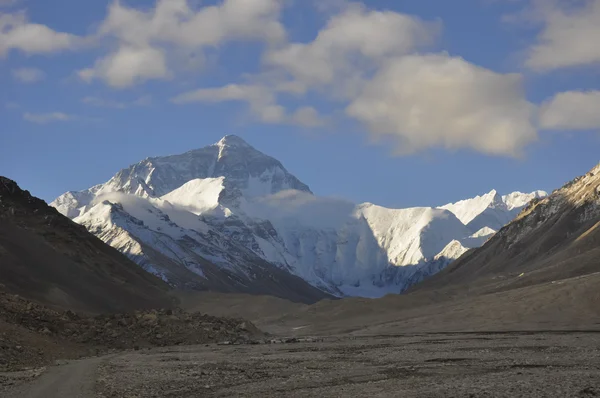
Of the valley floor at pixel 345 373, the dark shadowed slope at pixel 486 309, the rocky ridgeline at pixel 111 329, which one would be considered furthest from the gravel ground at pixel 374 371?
the dark shadowed slope at pixel 486 309

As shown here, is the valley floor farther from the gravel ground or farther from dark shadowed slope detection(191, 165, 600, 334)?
dark shadowed slope detection(191, 165, 600, 334)

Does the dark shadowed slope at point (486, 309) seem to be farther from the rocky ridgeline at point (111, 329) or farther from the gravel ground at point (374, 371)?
the gravel ground at point (374, 371)

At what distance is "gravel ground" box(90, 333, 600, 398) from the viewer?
32.6 meters

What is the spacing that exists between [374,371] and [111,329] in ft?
128

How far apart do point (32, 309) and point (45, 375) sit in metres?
28.9

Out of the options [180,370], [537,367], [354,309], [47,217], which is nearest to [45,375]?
[180,370]

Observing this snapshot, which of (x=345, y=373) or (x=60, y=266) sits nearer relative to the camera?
(x=345, y=373)

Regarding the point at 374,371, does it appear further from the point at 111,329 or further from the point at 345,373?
the point at 111,329

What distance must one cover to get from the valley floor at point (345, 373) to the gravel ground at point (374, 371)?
0.15 feet

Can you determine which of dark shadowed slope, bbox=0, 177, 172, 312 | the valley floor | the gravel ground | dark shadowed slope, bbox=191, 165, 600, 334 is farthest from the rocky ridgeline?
dark shadowed slope, bbox=0, 177, 172, 312

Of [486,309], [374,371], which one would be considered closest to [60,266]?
[486,309]

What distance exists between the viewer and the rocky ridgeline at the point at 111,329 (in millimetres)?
61906

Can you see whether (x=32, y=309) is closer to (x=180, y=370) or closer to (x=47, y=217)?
(x=180, y=370)

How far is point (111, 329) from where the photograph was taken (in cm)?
7412
